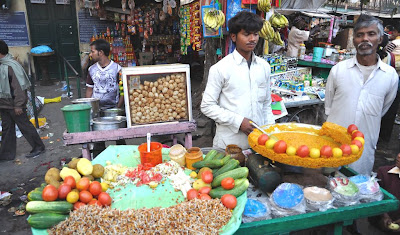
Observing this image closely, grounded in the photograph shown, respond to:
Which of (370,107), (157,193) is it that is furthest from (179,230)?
(370,107)

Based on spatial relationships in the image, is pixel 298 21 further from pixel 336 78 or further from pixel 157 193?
pixel 157 193

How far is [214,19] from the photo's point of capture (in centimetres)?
454

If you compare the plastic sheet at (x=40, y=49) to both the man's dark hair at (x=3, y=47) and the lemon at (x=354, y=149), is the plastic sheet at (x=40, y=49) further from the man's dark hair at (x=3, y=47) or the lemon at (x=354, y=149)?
the lemon at (x=354, y=149)

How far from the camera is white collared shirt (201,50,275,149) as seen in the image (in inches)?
96.9

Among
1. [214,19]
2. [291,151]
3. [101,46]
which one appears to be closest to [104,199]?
[291,151]

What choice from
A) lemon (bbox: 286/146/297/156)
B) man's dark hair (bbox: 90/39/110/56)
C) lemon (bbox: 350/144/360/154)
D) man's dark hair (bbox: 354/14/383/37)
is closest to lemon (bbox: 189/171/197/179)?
lemon (bbox: 286/146/297/156)

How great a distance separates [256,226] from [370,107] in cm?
169

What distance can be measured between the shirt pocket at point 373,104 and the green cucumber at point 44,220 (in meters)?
2.57

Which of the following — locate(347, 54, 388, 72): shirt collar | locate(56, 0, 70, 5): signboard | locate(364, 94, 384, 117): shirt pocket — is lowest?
locate(364, 94, 384, 117): shirt pocket

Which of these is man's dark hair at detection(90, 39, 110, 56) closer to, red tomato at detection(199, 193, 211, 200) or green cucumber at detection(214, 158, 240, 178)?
green cucumber at detection(214, 158, 240, 178)

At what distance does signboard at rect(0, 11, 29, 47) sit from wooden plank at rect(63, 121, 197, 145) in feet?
29.2

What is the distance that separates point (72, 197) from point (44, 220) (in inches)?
6.8

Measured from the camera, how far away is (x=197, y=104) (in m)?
7.47

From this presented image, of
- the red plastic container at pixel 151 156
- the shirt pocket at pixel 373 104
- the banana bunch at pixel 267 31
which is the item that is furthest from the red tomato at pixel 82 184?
the banana bunch at pixel 267 31
